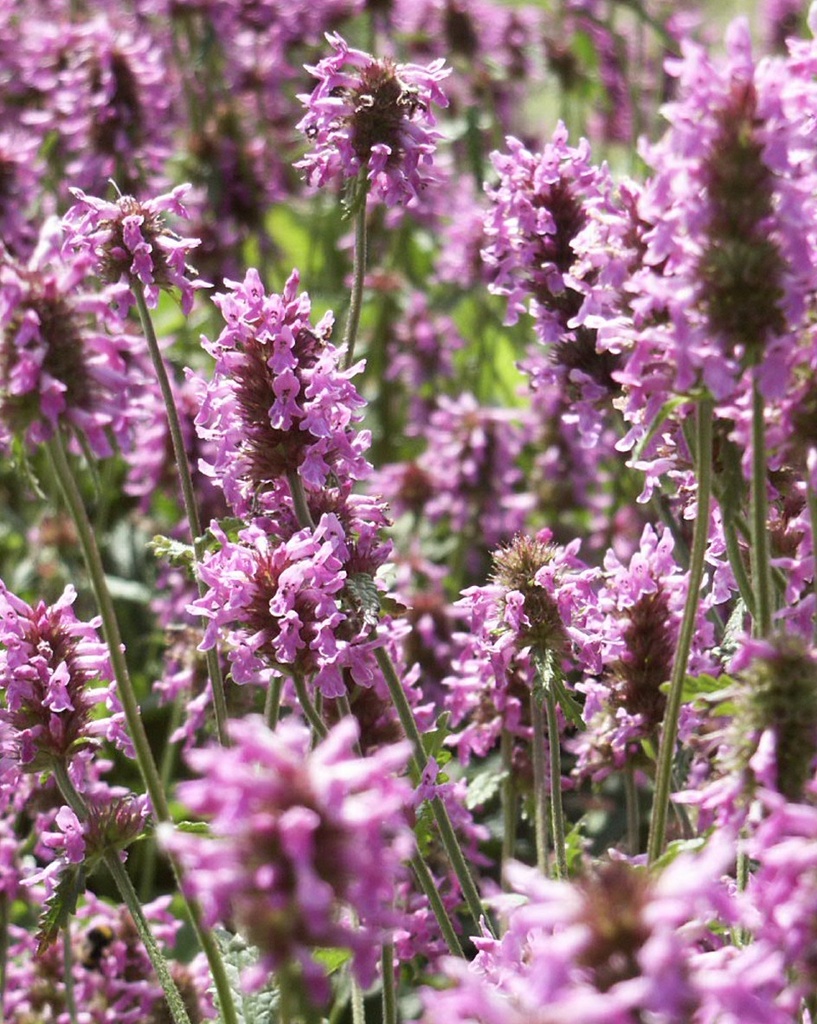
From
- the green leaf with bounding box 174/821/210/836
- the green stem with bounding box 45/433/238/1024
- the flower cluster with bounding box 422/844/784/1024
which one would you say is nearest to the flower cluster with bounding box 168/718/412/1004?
the flower cluster with bounding box 422/844/784/1024

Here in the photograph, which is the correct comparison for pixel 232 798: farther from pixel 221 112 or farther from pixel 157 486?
pixel 221 112

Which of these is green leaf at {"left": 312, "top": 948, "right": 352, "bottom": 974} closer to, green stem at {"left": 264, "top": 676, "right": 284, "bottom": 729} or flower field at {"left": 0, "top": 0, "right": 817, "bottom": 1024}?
flower field at {"left": 0, "top": 0, "right": 817, "bottom": 1024}

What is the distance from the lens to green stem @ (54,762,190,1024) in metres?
2.32

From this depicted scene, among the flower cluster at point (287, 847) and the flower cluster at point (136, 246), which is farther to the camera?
the flower cluster at point (136, 246)

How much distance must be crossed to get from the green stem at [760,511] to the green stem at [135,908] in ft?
3.74

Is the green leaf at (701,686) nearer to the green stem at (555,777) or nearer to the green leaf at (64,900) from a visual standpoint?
the green stem at (555,777)

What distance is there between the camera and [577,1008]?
4.18ft

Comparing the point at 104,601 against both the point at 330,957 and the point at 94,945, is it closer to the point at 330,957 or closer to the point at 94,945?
the point at 330,957

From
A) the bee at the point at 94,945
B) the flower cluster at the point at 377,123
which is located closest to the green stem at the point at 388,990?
the bee at the point at 94,945

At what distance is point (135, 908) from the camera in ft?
7.73

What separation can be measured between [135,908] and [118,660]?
0.65 m

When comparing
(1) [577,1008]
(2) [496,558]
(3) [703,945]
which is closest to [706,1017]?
(1) [577,1008]

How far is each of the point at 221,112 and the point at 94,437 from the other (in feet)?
15.7

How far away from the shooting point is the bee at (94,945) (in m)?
3.45
